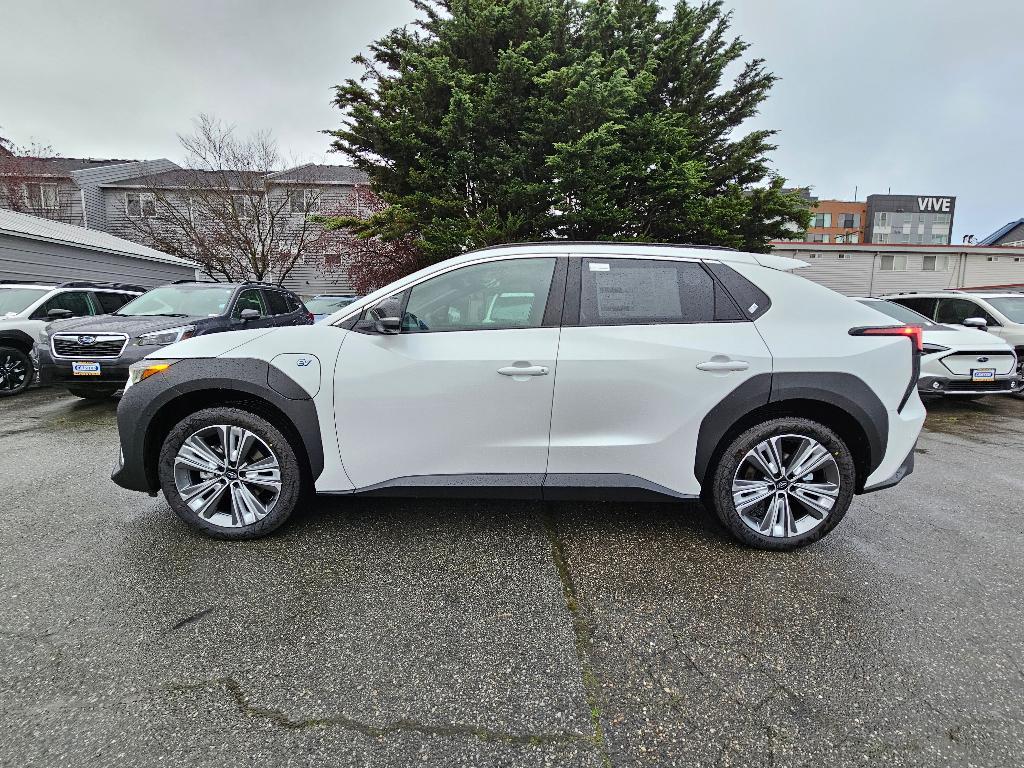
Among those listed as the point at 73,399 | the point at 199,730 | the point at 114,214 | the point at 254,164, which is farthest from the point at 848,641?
the point at 114,214

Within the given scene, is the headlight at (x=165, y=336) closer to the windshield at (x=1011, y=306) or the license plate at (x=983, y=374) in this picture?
the license plate at (x=983, y=374)

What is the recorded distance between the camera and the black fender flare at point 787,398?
8.73ft

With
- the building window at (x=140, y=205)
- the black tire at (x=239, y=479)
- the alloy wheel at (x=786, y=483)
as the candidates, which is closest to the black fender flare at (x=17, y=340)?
the black tire at (x=239, y=479)

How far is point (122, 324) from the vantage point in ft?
21.0

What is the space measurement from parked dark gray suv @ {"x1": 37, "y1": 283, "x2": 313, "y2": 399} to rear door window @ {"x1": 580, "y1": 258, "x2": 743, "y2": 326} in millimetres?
3760

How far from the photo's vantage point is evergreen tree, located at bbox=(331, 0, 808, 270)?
10.9 m

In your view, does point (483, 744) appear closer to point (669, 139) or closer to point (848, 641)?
point (848, 641)

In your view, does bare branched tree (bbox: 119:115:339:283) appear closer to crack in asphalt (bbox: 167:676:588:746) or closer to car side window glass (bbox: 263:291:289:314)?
car side window glass (bbox: 263:291:289:314)

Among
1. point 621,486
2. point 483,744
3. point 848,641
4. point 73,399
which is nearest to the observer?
point 483,744

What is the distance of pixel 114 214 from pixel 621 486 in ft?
101

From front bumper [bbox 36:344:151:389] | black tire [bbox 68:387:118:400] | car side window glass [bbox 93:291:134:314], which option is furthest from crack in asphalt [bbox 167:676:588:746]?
car side window glass [bbox 93:291:134:314]

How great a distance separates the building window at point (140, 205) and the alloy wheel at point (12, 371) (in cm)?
1936

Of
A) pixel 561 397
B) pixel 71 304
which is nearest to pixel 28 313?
pixel 71 304

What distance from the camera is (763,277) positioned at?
111 inches
